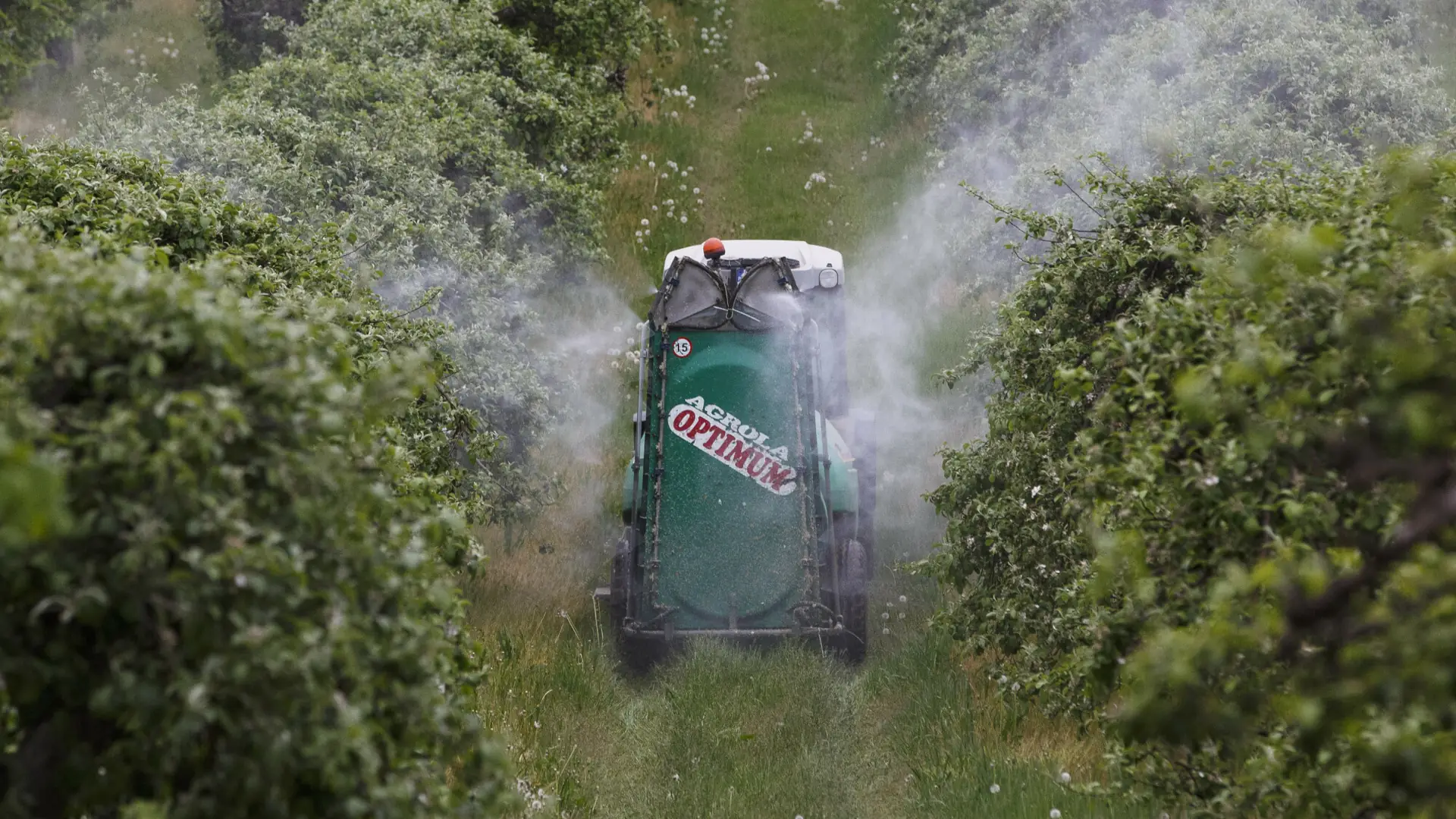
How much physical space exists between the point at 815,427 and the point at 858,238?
349 inches

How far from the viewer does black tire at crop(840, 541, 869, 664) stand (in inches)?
344

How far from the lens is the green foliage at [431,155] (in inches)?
368

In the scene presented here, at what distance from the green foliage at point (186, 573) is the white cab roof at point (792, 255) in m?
6.68

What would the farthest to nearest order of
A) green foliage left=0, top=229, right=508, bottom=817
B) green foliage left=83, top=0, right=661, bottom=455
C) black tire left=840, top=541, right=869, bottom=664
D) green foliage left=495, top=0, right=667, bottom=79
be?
1. green foliage left=495, top=0, right=667, bottom=79
2. green foliage left=83, top=0, right=661, bottom=455
3. black tire left=840, top=541, right=869, bottom=664
4. green foliage left=0, top=229, right=508, bottom=817

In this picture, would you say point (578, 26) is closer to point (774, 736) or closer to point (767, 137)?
point (767, 137)

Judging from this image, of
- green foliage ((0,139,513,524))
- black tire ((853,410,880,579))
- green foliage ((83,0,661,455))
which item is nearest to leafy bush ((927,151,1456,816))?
green foliage ((0,139,513,524))

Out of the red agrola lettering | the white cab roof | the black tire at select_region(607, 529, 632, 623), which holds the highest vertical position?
the white cab roof

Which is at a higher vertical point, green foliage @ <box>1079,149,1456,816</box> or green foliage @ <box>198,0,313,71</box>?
green foliage @ <box>198,0,313,71</box>

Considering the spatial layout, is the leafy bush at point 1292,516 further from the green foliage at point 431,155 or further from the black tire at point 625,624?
the green foliage at point 431,155

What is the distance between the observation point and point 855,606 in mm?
8734

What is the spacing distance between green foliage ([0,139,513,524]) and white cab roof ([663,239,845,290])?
289 cm

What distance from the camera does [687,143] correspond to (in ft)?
62.6

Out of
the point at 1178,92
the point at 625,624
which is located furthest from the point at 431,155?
the point at 1178,92

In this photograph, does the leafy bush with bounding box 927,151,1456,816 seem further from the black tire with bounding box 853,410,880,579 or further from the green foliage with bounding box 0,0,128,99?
the green foliage with bounding box 0,0,128,99
